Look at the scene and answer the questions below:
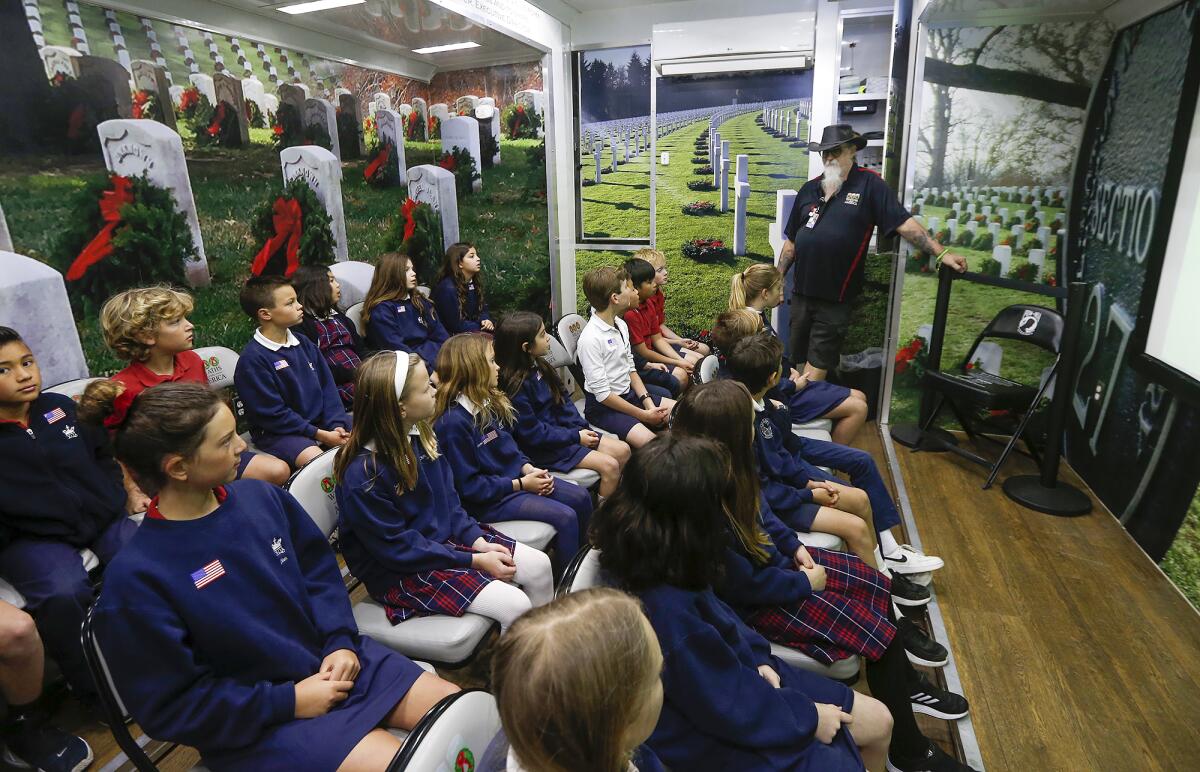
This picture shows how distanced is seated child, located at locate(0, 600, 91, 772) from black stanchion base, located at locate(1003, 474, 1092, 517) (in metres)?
3.96

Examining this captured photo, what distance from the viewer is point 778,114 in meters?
4.79

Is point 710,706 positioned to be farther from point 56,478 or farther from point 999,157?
point 999,157

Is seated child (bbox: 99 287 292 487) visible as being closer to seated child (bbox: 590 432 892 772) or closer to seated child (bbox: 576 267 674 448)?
seated child (bbox: 576 267 674 448)

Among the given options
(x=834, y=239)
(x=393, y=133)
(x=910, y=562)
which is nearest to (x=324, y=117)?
(x=393, y=133)

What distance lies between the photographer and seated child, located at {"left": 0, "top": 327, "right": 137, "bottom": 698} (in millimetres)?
1888

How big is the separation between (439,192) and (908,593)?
12.0 ft

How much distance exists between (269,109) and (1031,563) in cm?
407

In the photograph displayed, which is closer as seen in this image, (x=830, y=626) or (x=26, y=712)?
(x=830, y=626)

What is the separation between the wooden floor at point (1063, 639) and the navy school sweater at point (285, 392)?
107 inches

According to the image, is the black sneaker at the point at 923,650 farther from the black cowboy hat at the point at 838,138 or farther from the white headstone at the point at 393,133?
the white headstone at the point at 393,133

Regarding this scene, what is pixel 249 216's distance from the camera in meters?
3.09

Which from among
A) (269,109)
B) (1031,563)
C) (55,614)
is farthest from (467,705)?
(269,109)

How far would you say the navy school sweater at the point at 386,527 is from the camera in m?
1.81

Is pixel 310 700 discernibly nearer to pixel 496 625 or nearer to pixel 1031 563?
pixel 496 625
